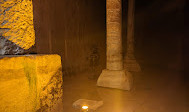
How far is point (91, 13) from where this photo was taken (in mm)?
7320

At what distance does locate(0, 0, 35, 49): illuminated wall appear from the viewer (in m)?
1.09

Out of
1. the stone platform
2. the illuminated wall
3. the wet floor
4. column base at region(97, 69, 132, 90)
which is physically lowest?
the wet floor

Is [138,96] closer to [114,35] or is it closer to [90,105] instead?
[90,105]

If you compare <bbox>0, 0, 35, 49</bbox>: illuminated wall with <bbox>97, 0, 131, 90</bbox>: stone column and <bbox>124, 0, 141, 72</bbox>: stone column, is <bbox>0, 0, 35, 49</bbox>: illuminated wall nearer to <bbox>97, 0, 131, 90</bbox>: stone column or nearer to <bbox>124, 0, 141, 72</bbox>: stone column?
<bbox>97, 0, 131, 90</bbox>: stone column

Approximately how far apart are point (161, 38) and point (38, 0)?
31.8 ft

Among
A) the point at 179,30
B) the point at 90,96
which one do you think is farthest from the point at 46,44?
the point at 179,30

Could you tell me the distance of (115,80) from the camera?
4.12m

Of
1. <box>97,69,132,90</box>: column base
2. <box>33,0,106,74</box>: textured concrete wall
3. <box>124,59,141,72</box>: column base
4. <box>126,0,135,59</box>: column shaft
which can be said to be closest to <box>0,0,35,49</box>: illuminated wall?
<box>33,0,106,74</box>: textured concrete wall

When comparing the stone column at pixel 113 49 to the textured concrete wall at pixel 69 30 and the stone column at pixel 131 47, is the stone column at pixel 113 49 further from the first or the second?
the stone column at pixel 131 47

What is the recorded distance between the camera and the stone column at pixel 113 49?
4180 millimetres

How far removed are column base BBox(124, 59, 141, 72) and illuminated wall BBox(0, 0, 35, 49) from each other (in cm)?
559

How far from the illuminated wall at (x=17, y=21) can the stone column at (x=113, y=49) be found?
3.24m

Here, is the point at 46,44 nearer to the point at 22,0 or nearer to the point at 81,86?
the point at 81,86

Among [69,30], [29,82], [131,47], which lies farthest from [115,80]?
[29,82]
